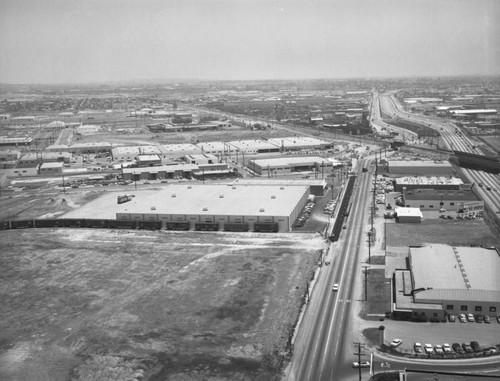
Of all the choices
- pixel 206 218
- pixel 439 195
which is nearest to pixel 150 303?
pixel 206 218

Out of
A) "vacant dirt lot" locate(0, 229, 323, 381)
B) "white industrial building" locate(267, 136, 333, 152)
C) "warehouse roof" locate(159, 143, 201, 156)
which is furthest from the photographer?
"white industrial building" locate(267, 136, 333, 152)

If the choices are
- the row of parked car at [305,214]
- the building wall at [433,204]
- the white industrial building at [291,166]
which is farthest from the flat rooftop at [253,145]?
the building wall at [433,204]

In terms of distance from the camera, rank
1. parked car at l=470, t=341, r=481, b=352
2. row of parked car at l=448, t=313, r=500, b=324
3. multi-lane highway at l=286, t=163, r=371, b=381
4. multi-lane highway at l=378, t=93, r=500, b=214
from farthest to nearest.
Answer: multi-lane highway at l=378, t=93, r=500, b=214, row of parked car at l=448, t=313, r=500, b=324, parked car at l=470, t=341, r=481, b=352, multi-lane highway at l=286, t=163, r=371, b=381

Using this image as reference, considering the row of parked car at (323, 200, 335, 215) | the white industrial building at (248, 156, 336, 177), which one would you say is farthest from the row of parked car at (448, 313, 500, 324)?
the white industrial building at (248, 156, 336, 177)

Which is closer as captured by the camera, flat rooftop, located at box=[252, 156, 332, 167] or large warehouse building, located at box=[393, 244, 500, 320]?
large warehouse building, located at box=[393, 244, 500, 320]

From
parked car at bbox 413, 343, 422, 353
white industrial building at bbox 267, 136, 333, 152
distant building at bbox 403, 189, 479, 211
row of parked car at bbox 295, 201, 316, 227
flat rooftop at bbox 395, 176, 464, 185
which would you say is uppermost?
white industrial building at bbox 267, 136, 333, 152

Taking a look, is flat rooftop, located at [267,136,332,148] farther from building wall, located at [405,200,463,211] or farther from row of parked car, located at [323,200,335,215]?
building wall, located at [405,200,463,211]

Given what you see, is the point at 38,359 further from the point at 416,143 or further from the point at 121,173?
the point at 416,143
